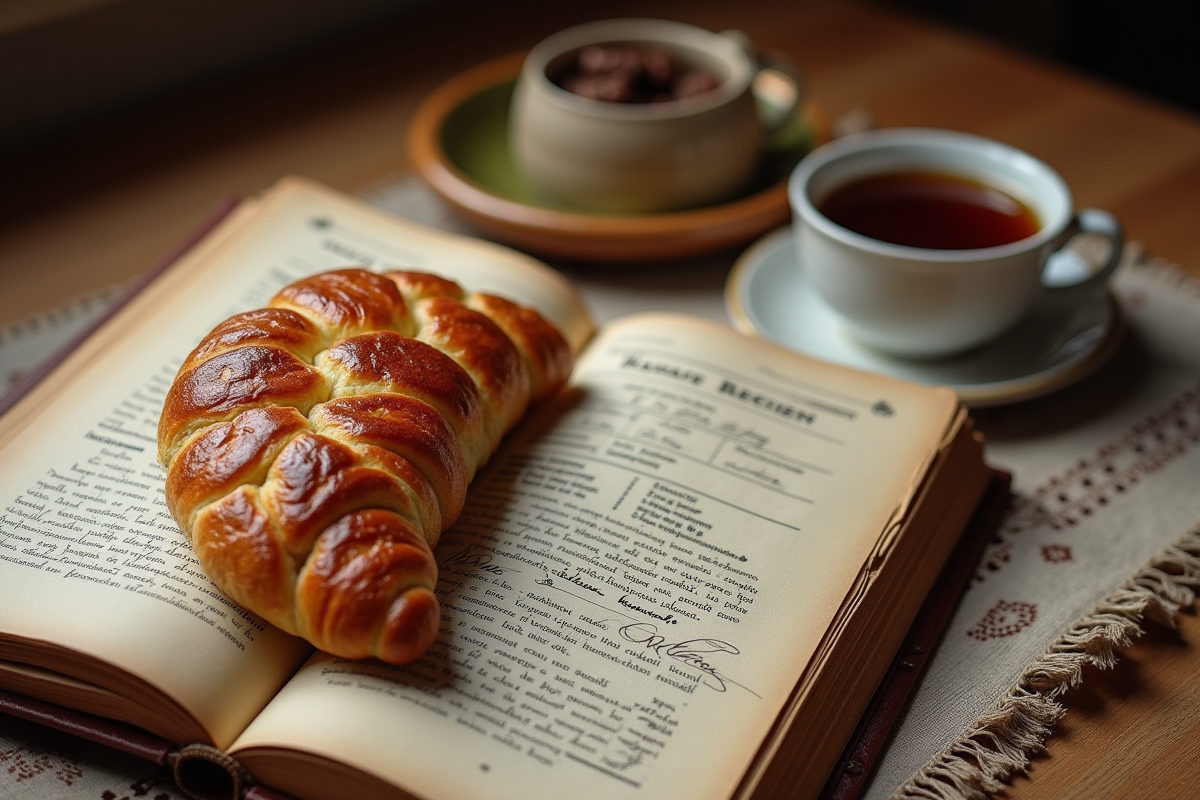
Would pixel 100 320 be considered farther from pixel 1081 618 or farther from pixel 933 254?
pixel 1081 618

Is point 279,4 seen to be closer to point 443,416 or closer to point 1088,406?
point 443,416

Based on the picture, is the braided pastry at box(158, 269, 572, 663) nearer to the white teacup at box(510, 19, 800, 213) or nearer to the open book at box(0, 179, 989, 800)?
the open book at box(0, 179, 989, 800)

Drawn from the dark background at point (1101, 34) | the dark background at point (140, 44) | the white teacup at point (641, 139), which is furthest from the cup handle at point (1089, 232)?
the dark background at point (1101, 34)

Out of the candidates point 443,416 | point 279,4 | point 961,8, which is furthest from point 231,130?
point 961,8
